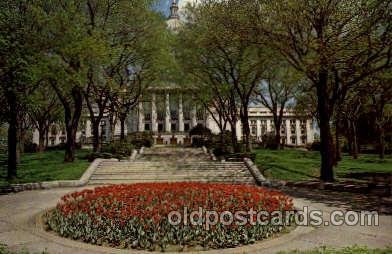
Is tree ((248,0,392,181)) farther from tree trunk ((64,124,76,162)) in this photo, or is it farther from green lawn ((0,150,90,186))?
tree trunk ((64,124,76,162))

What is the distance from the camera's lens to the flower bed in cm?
841

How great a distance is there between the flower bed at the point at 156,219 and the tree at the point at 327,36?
9.87 m

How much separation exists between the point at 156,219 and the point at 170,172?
16495mm

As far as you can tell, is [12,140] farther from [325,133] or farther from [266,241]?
[266,241]

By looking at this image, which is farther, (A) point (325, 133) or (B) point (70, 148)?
(B) point (70, 148)

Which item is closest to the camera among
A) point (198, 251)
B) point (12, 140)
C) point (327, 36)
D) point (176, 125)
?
point (198, 251)

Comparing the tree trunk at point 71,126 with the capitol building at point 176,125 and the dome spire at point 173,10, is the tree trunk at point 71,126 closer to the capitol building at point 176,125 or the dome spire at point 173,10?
the capitol building at point 176,125

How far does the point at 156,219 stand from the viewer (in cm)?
831

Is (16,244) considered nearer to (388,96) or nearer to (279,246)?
(279,246)

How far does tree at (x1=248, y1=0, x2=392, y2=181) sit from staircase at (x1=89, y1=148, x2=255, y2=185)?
573 centimetres

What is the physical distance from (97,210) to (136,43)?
73.0 feet

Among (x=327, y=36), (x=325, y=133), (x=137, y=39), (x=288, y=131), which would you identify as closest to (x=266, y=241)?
(x=325, y=133)

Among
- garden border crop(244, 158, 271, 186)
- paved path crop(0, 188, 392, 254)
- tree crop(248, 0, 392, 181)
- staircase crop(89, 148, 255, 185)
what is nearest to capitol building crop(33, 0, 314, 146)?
staircase crop(89, 148, 255, 185)

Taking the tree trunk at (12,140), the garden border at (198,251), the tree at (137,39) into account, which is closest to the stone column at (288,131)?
the tree at (137,39)
